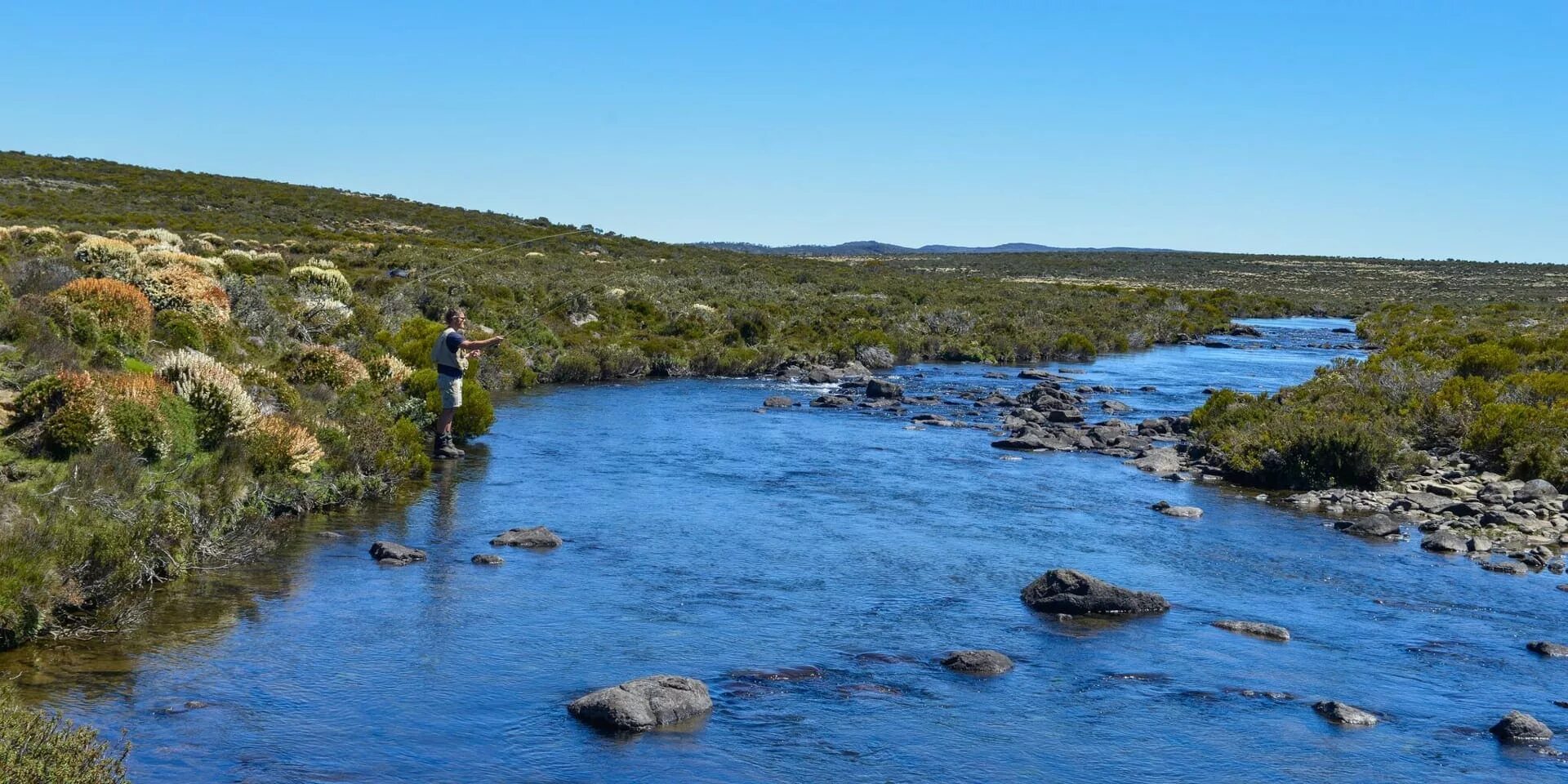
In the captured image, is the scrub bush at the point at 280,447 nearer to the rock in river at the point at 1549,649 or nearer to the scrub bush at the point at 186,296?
the scrub bush at the point at 186,296

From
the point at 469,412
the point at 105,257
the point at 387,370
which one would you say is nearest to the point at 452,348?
the point at 469,412

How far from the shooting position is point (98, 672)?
9477 millimetres

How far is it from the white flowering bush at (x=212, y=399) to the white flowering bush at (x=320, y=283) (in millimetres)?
15327

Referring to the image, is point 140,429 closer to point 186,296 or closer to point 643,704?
point 643,704

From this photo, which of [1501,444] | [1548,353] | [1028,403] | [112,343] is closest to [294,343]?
[112,343]

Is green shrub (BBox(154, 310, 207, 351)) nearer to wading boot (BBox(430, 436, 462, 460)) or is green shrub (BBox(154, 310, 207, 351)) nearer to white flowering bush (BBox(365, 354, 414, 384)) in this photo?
white flowering bush (BBox(365, 354, 414, 384))

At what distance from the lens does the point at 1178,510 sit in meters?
18.0

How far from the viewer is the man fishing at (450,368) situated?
18.6 m

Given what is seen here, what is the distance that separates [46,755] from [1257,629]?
10.00 metres

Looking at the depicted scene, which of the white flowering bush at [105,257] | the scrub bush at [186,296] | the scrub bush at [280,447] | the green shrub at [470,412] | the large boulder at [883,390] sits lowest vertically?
the large boulder at [883,390]

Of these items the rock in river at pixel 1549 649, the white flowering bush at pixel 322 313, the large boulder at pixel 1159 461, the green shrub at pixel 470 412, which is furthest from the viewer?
the white flowering bush at pixel 322 313

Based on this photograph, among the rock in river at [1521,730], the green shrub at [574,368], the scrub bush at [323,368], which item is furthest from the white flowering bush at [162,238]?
the rock in river at [1521,730]

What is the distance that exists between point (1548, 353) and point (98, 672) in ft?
107

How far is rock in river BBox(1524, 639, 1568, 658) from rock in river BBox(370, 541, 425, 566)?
1080 cm
